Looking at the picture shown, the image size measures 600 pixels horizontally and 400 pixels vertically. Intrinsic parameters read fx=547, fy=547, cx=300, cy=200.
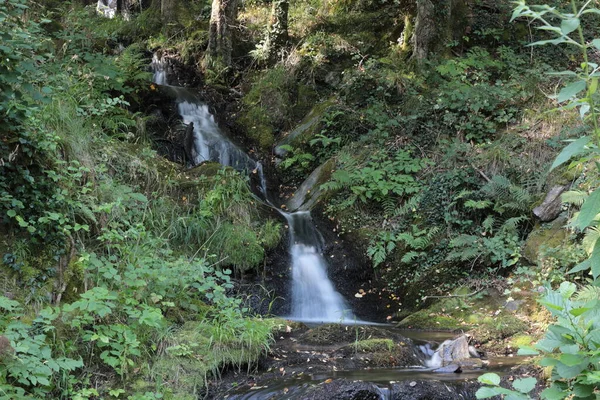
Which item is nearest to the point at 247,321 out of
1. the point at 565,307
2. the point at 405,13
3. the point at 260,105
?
the point at 565,307

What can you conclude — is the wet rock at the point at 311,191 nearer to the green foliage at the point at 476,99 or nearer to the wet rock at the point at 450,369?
the green foliage at the point at 476,99

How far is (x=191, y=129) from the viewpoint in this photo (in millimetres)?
10906

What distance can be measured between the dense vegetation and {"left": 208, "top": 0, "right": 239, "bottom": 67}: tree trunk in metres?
0.07

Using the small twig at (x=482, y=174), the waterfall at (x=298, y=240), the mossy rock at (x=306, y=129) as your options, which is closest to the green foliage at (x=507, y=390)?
the waterfall at (x=298, y=240)

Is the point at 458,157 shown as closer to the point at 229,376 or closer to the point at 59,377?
the point at 229,376

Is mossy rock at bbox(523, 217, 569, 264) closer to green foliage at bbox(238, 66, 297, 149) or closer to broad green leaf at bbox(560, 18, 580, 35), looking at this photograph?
green foliage at bbox(238, 66, 297, 149)

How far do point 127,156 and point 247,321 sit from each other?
3.47 metres

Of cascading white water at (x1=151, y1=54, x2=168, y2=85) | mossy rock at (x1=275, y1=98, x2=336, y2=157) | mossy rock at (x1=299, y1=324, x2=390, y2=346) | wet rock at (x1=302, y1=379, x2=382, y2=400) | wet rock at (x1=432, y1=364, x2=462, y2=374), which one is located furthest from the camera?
cascading white water at (x1=151, y1=54, x2=168, y2=85)

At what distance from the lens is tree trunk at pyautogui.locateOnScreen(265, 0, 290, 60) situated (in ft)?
43.1

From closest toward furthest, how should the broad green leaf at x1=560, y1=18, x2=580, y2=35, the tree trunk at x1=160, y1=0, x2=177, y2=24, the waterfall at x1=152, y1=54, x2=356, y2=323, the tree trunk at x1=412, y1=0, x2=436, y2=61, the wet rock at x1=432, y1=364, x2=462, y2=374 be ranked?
the broad green leaf at x1=560, y1=18, x2=580, y2=35 < the wet rock at x1=432, y1=364, x2=462, y2=374 < the waterfall at x1=152, y1=54, x2=356, y2=323 < the tree trunk at x1=412, y1=0, x2=436, y2=61 < the tree trunk at x1=160, y1=0, x2=177, y2=24

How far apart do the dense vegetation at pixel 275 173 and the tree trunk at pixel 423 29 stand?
5 cm

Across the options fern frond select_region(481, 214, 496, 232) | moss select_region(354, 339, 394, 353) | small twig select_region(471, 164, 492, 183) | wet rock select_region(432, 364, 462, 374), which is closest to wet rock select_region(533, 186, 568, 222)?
fern frond select_region(481, 214, 496, 232)

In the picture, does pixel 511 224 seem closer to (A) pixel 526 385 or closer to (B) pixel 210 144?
(B) pixel 210 144

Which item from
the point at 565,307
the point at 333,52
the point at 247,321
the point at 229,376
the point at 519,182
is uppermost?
the point at 333,52
